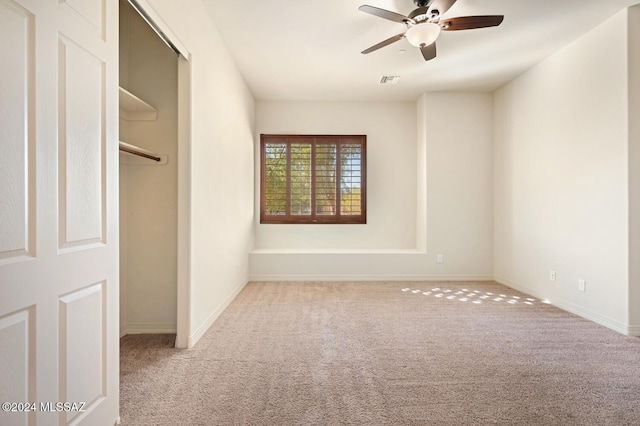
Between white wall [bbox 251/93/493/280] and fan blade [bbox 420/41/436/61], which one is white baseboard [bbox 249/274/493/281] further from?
fan blade [bbox 420/41/436/61]

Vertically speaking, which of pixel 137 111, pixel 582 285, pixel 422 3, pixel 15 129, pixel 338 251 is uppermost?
pixel 422 3

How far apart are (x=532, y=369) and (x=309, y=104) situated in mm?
4780

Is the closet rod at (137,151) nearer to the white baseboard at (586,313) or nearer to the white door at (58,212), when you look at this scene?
the white door at (58,212)

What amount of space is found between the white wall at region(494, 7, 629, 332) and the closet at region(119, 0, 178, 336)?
411 centimetres

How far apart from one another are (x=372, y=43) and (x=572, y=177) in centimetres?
266

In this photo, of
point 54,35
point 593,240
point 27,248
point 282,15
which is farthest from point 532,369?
A: point 282,15

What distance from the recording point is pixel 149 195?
3010 mm

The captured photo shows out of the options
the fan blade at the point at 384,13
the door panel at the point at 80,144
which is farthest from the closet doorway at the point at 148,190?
the fan blade at the point at 384,13

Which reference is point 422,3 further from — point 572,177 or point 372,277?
point 372,277

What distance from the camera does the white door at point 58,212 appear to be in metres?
1.12

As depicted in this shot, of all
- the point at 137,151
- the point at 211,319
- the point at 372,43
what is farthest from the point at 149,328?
the point at 372,43

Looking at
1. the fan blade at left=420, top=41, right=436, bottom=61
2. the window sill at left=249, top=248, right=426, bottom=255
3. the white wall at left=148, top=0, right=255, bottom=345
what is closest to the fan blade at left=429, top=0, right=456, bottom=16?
the fan blade at left=420, top=41, right=436, bottom=61

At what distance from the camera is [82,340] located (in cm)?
146

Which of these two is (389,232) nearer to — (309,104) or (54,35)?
(309,104)
